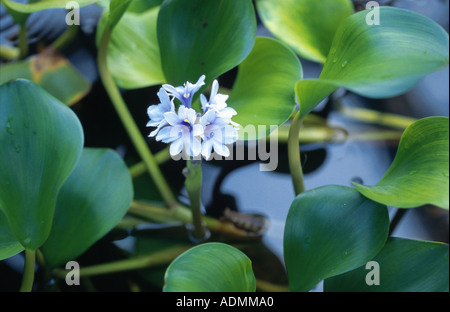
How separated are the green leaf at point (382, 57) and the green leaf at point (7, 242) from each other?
54 centimetres

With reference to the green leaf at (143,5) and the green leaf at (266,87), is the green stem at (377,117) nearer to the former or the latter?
the green leaf at (266,87)

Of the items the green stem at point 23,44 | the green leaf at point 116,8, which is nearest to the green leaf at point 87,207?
the green leaf at point 116,8

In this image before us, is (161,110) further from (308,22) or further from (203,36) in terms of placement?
(308,22)

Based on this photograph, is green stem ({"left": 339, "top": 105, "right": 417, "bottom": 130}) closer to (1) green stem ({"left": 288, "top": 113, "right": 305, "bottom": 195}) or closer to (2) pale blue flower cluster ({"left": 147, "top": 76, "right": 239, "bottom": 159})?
(1) green stem ({"left": 288, "top": 113, "right": 305, "bottom": 195})

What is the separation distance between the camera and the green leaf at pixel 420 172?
2.35ft

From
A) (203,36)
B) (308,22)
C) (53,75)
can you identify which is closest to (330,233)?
(203,36)

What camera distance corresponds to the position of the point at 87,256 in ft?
3.53

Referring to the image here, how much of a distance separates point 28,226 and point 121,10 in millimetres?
424

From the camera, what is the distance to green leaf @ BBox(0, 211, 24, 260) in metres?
0.83

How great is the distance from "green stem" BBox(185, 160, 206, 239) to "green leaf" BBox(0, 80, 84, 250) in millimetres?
193

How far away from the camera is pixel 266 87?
90 centimetres

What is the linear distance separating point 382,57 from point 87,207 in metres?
0.59
